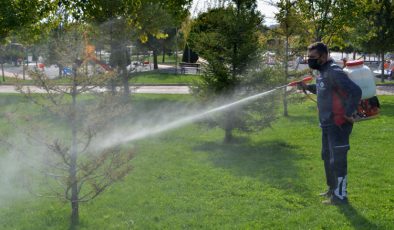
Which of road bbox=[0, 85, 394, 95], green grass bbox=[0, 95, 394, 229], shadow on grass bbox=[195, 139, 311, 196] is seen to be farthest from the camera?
road bbox=[0, 85, 394, 95]

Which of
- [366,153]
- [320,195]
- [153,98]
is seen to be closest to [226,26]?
[366,153]

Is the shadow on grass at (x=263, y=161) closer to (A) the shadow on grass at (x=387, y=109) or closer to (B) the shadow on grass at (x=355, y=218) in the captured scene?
(B) the shadow on grass at (x=355, y=218)

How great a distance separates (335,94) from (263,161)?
9.89 ft

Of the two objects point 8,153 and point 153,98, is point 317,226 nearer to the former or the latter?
point 8,153

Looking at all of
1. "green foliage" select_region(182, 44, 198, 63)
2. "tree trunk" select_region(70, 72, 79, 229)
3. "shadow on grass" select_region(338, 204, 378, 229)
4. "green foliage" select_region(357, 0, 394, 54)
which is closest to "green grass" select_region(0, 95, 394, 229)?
"shadow on grass" select_region(338, 204, 378, 229)

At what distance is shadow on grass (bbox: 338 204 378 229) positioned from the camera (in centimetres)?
502

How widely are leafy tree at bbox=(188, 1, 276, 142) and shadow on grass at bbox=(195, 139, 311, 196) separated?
0.64 m

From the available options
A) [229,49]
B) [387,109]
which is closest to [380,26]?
[387,109]

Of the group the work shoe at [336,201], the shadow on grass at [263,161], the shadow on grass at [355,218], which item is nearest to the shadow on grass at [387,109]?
the shadow on grass at [263,161]

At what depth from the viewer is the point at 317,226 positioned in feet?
A: 16.6

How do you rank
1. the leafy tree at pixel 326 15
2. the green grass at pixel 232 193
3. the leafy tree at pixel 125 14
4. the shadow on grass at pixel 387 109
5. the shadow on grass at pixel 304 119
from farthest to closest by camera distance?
the leafy tree at pixel 326 15
the leafy tree at pixel 125 14
the shadow on grass at pixel 387 109
the shadow on grass at pixel 304 119
the green grass at pixel 232 193

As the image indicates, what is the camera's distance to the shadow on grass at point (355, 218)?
198 inches

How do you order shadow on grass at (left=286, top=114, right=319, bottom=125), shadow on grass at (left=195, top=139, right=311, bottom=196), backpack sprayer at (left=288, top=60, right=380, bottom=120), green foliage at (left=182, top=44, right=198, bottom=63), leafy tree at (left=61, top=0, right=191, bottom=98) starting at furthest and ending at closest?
green foliage at (left=182, top=44, right=198, bottom=63) → leafy tree at (left=61, top=0, right=191, bottom=98) → shadow on grass at (left=286, top=114, right=319, bottom=125) → shadow on grass at (left=195, top=139, right=311, bottom=196) → backpack sprayer at (left=288, top=60, right=380, bottom=120)

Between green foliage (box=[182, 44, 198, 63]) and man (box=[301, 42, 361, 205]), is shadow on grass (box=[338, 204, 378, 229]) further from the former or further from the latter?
green foliage (box=[182, 44, 198, 63])
